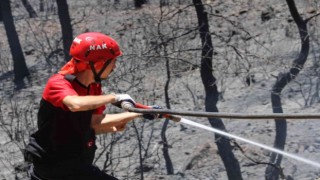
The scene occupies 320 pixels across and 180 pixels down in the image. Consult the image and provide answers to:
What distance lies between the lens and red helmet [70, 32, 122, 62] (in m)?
3.58

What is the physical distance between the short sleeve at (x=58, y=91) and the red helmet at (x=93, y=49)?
0.52 ft

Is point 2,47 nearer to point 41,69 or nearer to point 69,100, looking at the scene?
point 41,69

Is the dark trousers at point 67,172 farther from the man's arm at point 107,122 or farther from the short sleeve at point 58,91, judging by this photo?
the short sleeve at point 58,91

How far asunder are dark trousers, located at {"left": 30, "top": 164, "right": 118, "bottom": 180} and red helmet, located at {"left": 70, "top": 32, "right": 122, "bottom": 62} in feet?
2.06

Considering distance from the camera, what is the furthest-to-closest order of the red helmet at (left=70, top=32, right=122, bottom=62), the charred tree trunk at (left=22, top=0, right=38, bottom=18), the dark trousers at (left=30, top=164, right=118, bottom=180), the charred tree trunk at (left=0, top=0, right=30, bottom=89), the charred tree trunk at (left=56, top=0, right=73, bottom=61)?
the charred tree trunk at (left=22, top=0, right=38, bottom=18)
the charred tree trunk at (left=0, top=0, right=30, bottom=89)
the charred tree trunk at (left=56, top=0, right=73, bottom=61)
the dark trousers at (left=30, top=164, right=118, bottom=180)
the red helmet at (left=70, top=32, right=122, bottom=62)

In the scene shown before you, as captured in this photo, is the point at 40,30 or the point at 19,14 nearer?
the point at 40,30

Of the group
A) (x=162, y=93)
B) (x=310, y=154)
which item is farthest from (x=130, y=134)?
(x=310, y=154)

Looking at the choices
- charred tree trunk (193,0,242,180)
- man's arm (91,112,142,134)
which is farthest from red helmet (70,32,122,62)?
charred tree trunk (193,0,242,180)

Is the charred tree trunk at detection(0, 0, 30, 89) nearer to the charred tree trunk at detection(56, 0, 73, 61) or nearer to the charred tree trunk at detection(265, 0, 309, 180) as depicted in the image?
the charred tree trunk at detection(56, 0, 73, 61)

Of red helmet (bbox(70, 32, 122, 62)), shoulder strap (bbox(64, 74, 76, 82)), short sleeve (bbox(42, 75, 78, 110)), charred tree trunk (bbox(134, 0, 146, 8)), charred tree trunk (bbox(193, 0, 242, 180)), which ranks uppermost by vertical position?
red helmet (bbox(70, 32, 122, 62))

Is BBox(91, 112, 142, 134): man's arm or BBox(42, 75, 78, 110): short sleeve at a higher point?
BBox(42, 75, 78, 110): short sleeve

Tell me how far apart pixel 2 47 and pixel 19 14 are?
1932mm

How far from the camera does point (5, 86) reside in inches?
503

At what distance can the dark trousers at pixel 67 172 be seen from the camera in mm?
3701
